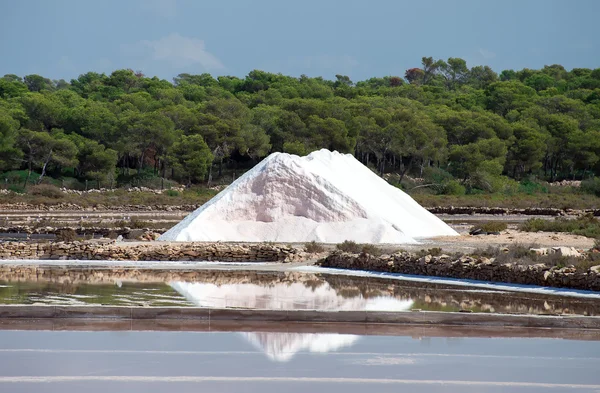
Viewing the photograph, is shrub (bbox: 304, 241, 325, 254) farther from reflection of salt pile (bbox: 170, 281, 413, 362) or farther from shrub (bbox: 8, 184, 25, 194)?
shrub (bbox: 8, 184, 25, 194)

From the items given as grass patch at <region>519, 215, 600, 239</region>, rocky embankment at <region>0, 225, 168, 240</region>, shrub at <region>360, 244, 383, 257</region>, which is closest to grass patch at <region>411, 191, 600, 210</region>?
grass patch at <region>519, 215, 600, 239</region>

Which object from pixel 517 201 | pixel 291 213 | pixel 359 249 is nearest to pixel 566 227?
pixel 291 213

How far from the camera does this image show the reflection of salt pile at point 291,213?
23.8m

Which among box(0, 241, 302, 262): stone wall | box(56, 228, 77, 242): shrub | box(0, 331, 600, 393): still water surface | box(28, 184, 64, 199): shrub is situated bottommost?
box(0, 331, 600, 393): still water surface

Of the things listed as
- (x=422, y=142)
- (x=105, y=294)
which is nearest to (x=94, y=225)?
(x=105, y=294)

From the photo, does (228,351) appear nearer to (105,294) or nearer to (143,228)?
(105,294)

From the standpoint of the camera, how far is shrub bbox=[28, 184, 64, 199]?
55.2 meters

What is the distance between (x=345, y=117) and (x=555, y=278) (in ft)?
182

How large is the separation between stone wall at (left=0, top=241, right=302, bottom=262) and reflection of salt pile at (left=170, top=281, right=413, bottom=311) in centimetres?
455

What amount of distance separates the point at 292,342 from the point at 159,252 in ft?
37.0

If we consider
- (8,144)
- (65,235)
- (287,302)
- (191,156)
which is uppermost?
(8,144)

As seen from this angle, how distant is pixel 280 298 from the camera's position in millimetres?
13844

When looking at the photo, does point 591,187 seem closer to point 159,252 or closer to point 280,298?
point 159,252

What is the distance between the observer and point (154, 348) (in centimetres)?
919
